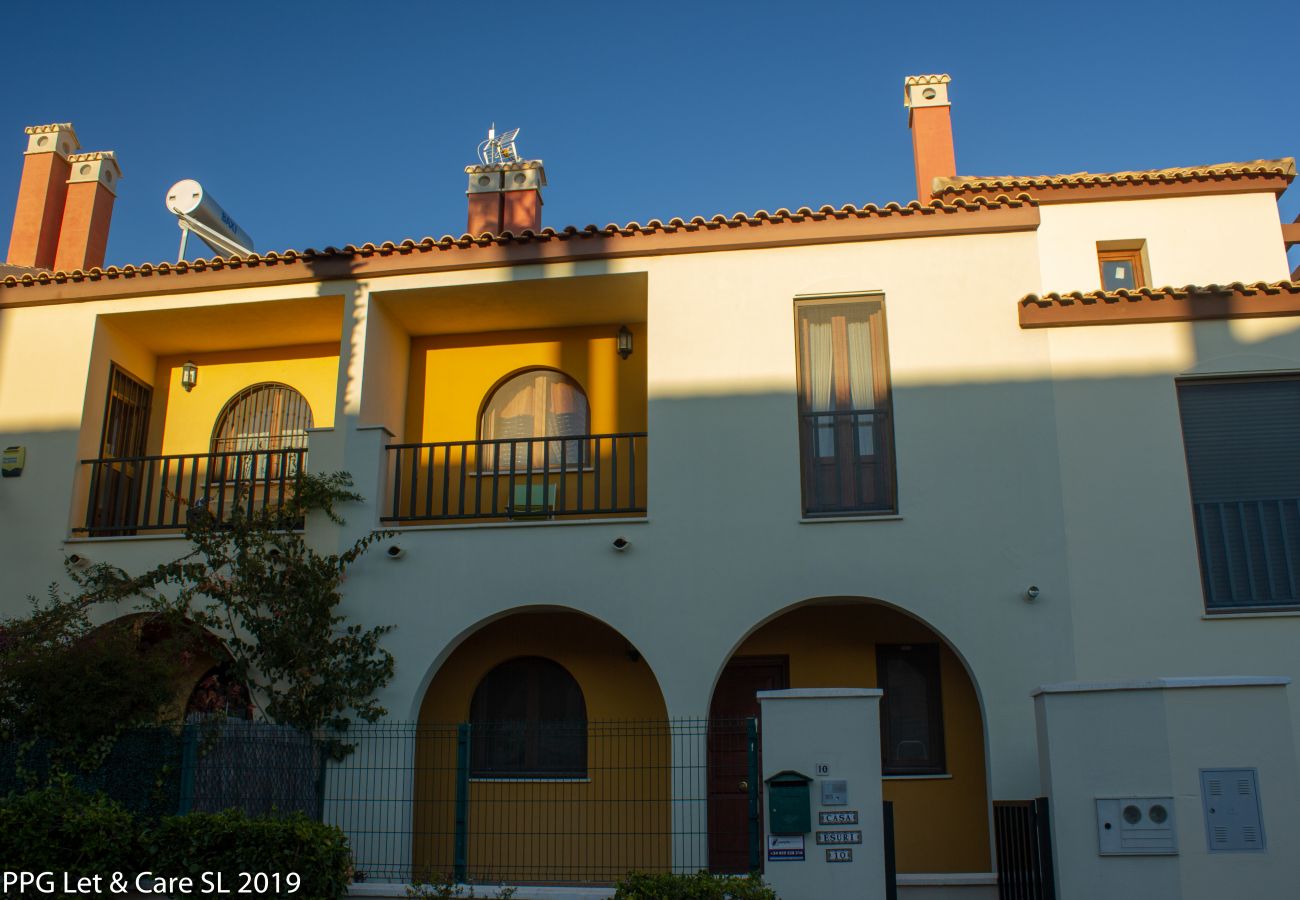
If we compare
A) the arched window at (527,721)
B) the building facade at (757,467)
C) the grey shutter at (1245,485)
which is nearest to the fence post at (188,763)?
the building facade at (757,467)

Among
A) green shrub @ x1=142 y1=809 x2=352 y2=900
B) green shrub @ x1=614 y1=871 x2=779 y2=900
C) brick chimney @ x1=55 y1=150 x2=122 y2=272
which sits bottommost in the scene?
green shrub @ x1=614 y1=871 x2=779 y2=900

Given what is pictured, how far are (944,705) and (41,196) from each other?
43.7ft

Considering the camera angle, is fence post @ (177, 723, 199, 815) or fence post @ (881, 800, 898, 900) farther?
fence post @ (177, 723, 199, 815)

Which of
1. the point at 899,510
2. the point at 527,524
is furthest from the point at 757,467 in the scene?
the point at 527,524

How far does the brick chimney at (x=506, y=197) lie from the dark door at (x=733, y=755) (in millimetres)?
6541

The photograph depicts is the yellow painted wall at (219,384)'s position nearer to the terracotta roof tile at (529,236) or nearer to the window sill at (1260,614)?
the terracotta roof tile at (529,236)

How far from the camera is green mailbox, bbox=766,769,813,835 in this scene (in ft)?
27.4

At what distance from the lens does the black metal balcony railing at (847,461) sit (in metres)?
10.8

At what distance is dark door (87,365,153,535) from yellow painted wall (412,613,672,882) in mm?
3846

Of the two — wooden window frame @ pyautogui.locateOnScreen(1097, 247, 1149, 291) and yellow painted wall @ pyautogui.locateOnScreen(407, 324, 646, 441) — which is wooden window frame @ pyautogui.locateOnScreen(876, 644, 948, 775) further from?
wooden window frame @ pyautogui.locateOnScreen(1097, 247, 1149, 291)

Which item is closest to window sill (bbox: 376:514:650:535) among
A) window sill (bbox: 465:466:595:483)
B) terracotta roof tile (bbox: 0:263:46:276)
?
window sill (bbox: 465:466:595:483)

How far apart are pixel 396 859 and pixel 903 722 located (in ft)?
16.8

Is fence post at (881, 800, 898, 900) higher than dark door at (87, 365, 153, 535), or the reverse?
dark door at (87, 365, 153, 535)

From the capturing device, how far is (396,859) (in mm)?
10211
